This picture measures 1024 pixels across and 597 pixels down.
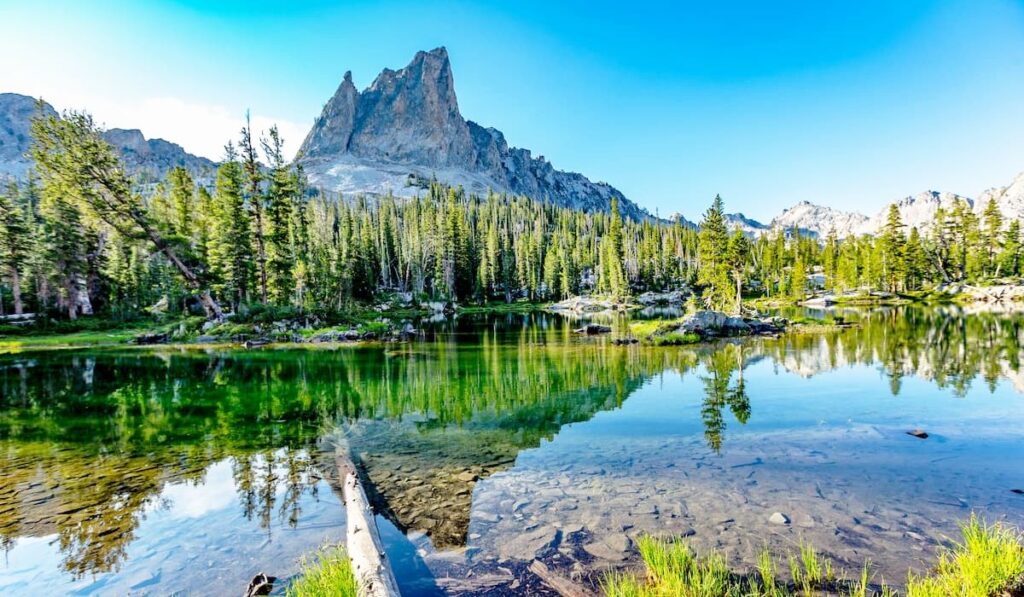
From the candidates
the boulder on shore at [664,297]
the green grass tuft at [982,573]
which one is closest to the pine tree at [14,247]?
the green grass tuft at [982,573]

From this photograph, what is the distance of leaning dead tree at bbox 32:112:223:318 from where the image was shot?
38.6 m

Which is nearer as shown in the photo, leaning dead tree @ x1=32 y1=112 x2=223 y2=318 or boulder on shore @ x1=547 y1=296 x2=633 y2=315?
leaning dead tree @ x1=32 y1=112 x2=223 y2=318

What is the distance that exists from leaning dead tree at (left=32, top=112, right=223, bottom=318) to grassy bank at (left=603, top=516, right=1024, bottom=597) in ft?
169

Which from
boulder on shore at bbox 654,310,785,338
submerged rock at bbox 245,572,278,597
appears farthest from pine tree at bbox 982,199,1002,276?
submerged rock at bbox 245,572,278,597

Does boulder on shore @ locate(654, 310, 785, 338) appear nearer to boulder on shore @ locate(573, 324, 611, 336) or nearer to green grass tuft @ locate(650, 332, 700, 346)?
green grass tuft @ locate(650, 332, 700, 346)

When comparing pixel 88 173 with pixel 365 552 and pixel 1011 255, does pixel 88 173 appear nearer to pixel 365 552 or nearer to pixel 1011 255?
pixel 365 552

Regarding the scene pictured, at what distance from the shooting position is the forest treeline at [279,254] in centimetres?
4234

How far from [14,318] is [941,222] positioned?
14361cm

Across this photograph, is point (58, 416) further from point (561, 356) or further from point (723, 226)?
point (723, 226)

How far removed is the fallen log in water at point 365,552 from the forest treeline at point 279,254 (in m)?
42.2

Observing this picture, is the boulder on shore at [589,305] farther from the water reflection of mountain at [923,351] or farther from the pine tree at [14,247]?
the pine tree at [14,247]

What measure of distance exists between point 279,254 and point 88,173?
16.1 m

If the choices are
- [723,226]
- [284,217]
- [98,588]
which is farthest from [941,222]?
[98,588]

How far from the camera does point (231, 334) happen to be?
41000 millimetres
